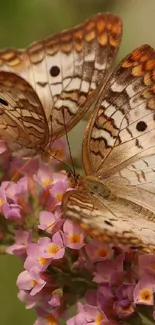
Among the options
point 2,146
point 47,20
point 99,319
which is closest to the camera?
point 99,319

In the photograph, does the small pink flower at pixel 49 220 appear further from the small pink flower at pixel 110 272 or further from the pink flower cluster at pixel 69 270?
the small pink flower at pixel 110 272

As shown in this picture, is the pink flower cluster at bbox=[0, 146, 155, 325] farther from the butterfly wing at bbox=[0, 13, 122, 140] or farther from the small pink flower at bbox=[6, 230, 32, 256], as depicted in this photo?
the butterfly wing at bbox=[0, 13, 122, 140]

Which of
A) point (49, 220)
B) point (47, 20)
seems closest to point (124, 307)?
point (49, 220)

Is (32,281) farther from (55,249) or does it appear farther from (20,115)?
(20,115)

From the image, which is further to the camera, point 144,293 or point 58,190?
point 58,190

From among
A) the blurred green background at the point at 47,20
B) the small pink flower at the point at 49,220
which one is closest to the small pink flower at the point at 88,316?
the small pink flower at the point at 49,220

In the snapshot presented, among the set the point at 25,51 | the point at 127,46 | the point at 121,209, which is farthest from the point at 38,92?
the point at 127,46
